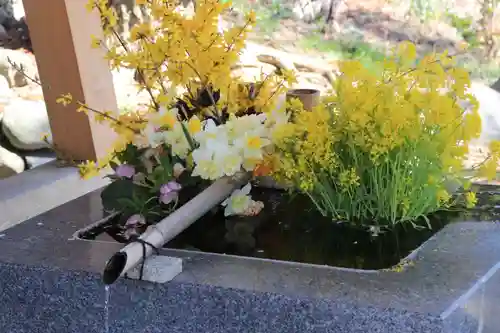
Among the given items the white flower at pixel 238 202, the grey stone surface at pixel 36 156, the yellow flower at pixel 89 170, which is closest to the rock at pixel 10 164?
the grey stone surface at pixel 36 156

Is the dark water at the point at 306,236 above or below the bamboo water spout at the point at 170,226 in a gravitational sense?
below

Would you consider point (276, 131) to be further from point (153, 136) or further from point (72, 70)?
point (72, 70)

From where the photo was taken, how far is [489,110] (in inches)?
194

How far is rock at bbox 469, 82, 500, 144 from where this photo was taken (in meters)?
4.74

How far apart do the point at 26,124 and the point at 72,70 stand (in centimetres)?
183

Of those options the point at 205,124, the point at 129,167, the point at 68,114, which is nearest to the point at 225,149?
the point at 205,124

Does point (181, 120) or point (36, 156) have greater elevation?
point (181, 120)

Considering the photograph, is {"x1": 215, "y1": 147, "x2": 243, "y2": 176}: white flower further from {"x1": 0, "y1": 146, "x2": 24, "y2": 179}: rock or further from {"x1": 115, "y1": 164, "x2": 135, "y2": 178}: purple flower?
{"x1": 0, "y1": 146, "x2": 24, "y2": 179}: rock

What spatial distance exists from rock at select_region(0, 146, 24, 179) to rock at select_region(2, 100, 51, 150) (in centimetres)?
9

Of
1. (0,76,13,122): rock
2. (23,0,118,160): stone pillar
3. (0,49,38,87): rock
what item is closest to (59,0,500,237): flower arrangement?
(23,0,118,160): stone pillar

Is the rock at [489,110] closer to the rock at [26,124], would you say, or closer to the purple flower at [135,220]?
the rock at [26,124]

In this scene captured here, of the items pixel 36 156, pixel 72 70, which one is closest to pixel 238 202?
pixel 72 70

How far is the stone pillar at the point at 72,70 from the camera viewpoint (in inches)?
102

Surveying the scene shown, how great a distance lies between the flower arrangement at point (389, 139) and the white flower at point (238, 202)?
123 millimetres
